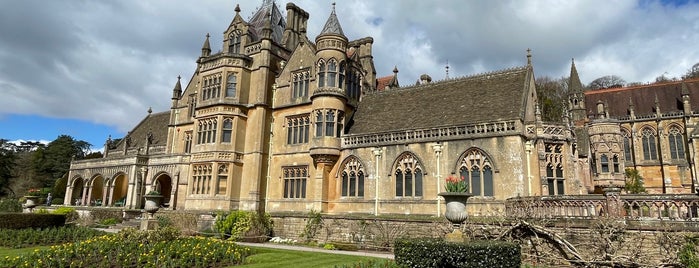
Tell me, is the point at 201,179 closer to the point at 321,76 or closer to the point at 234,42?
the point at 321,76

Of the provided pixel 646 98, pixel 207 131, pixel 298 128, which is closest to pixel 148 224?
pixel 207 131

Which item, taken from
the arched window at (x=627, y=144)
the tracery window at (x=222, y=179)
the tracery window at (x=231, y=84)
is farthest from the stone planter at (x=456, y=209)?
the arched window at (x=627, y=144)

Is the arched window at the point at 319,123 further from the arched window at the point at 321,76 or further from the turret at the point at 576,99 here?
the turret at the point at 576,99

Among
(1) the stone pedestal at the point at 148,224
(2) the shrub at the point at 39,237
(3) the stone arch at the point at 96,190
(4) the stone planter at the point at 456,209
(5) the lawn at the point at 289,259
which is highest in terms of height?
(3) the stone arch at the point at 96,190

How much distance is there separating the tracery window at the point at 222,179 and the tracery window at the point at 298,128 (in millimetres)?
4402

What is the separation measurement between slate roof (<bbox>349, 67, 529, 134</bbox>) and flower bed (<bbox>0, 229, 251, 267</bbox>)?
41.7 feet

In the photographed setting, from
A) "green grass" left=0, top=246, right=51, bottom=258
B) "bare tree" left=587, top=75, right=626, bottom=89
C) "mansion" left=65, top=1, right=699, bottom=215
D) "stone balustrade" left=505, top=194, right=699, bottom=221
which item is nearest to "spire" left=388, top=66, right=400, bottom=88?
"mansion" left=65, top=1, right=699, bottom=215

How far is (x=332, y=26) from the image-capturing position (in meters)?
26.8

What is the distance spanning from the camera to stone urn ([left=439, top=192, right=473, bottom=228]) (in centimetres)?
1220

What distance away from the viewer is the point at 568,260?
527 inches

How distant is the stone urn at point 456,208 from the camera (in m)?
12.2

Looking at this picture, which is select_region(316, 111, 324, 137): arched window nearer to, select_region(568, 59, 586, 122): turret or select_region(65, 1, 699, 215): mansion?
select_region(65, 1, 699, 215): mansion

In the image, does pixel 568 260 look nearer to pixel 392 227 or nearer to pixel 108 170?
pixel 392 227

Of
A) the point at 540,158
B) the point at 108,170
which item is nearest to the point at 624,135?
the point at 540,158
